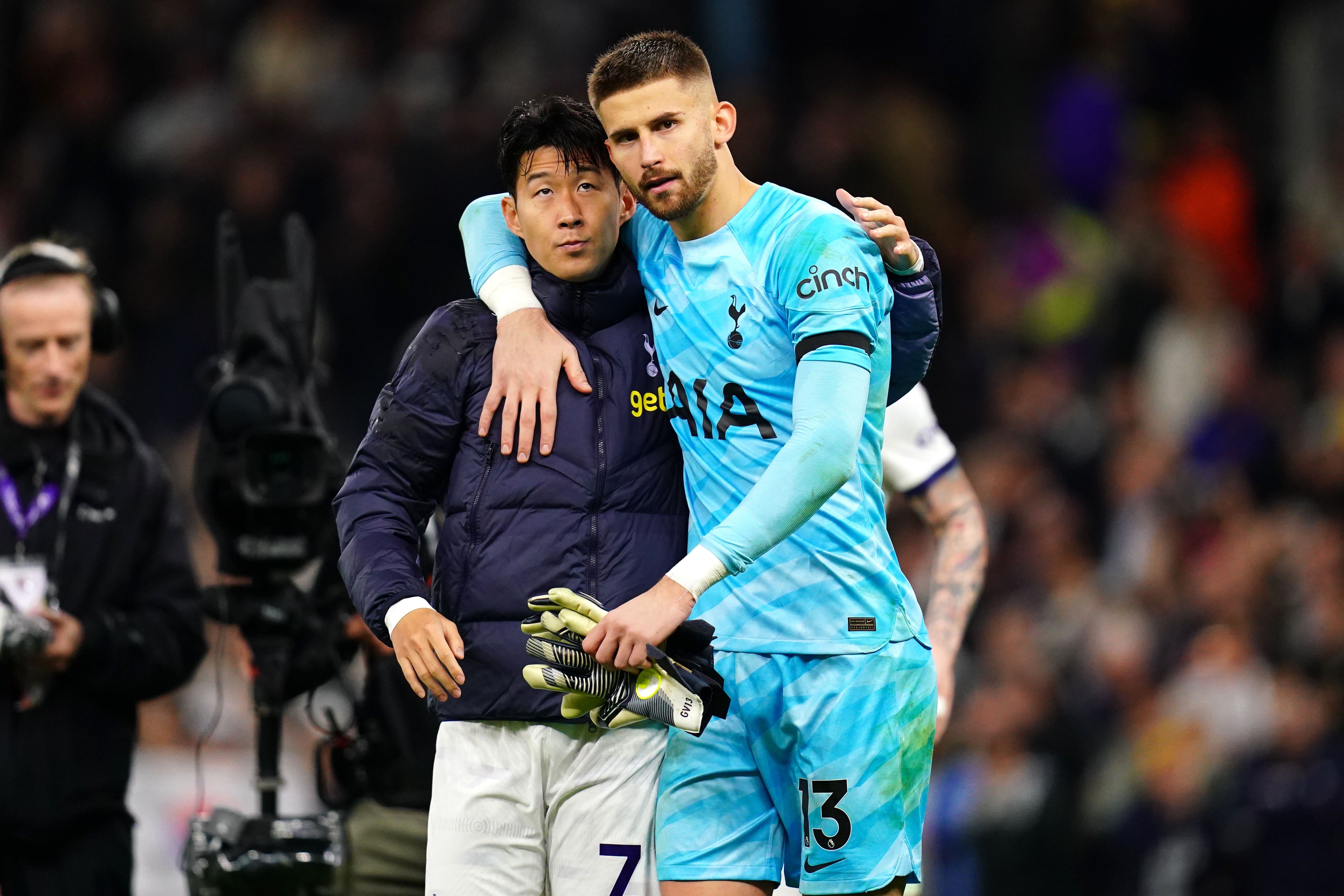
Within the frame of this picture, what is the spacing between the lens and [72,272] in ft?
19.4

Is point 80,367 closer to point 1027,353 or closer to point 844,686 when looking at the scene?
point 844,686

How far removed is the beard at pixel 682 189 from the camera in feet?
13.9

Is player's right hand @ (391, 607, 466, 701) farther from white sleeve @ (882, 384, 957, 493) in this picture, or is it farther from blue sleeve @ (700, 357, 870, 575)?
white sleeve @ (882, 384, 957, 493)

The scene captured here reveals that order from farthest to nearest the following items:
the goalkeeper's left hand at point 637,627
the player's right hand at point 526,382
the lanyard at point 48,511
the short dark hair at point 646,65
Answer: the lanyard at point 48,511
the player's right hand at point 526,382
the short dark hair at point 646,65
the goalkeeper's left hand at point 637,627

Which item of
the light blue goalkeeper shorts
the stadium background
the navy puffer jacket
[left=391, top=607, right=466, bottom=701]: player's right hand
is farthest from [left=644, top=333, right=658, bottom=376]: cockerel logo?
the stadium background

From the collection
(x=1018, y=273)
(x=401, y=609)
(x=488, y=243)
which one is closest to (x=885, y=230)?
(x=488, y=243)

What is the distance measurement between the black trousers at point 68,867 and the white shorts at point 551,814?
1.72m

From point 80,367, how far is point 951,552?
2.65 m

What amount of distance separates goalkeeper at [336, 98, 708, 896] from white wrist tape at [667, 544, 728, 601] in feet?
1.33

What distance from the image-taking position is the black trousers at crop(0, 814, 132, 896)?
5598 millimetres

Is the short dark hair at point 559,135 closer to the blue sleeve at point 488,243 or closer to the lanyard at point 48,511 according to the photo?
the blue sleeve at point 488,243

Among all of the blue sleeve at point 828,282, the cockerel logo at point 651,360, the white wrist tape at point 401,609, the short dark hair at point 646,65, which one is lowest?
the white wrist tape at point 401,609

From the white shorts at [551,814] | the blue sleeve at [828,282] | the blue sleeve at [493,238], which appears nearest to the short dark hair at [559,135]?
the blue sleeve at [493,238]

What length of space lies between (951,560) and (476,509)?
1759 mm
